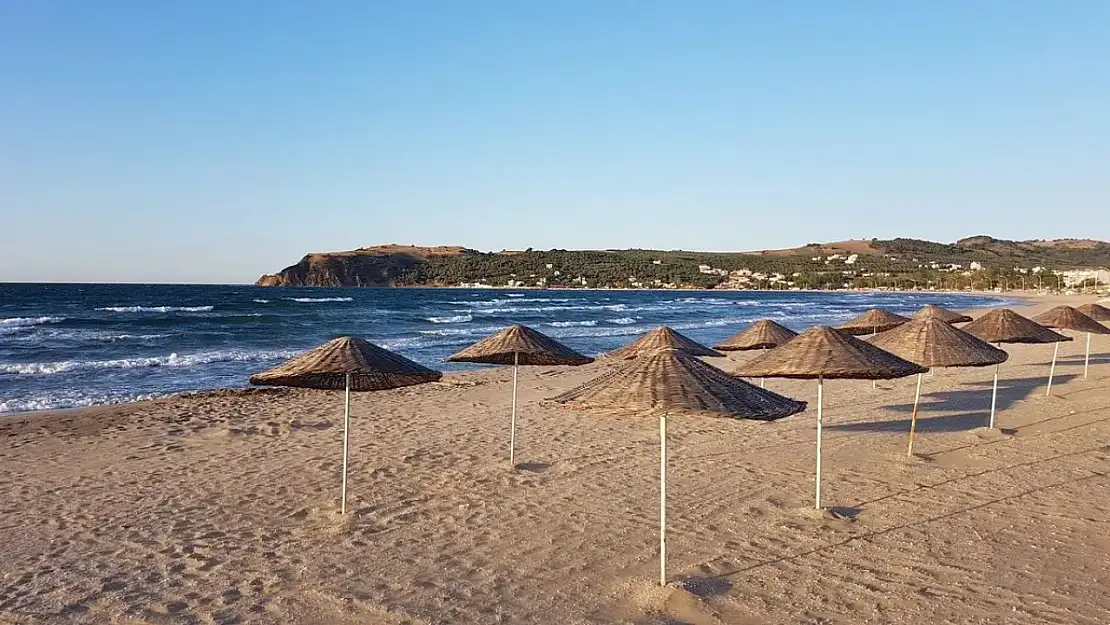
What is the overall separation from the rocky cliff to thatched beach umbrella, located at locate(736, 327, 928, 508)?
126 m

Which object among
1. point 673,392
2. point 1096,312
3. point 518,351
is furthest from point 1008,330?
point 673,392

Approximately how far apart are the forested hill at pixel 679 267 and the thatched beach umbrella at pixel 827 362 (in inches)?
4376

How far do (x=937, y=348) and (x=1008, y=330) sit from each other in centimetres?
412

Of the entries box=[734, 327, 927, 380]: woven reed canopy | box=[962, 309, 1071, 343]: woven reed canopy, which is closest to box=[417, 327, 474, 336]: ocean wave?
box=[962, 309, 1071, 343]: woven reed canopy

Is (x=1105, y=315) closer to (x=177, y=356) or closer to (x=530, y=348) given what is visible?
(x=530, y=348)

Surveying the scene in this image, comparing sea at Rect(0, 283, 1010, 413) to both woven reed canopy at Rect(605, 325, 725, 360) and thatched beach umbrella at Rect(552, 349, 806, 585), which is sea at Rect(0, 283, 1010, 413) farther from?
thatched beach umbrella at Rect(552, 349, 806, 585)

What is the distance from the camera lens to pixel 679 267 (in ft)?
455

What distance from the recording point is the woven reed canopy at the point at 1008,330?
11742mm

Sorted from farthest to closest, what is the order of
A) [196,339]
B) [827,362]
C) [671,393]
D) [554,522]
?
[196,339] → [554,522] → [827,362] → [671,393]

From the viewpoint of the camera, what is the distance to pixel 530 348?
28.8 feet

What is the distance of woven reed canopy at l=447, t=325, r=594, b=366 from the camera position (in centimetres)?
880

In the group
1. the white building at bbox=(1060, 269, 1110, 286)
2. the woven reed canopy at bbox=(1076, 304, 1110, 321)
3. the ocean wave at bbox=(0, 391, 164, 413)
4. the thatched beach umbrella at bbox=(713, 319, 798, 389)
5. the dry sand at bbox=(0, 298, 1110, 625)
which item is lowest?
the ocean wave at bbox=(0, 391, 164, 413)

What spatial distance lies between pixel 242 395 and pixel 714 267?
5071 inches

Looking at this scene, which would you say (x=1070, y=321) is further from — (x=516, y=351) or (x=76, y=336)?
(x=76, y=336)
